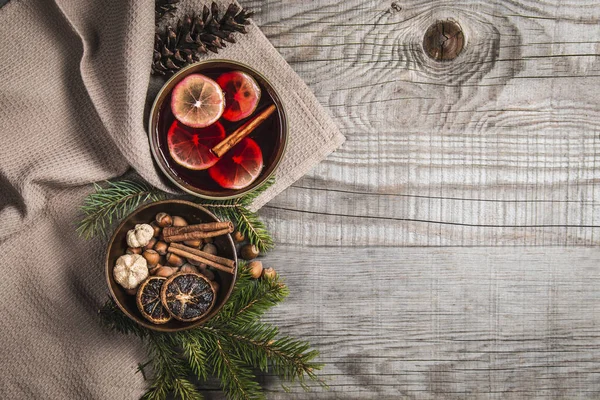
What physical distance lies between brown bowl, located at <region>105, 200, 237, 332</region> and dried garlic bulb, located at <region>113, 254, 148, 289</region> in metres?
0.02

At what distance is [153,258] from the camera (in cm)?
102

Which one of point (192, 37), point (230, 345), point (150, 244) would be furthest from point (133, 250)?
point (192, 37)

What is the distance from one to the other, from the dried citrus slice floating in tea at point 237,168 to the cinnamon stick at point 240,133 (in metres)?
0.01

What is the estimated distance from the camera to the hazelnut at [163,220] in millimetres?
1024

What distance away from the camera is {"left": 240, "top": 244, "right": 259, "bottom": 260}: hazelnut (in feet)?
3.60

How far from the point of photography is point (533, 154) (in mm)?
1144

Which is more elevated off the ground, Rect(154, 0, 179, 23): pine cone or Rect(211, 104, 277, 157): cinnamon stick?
Rect(154, 0, 179, 23): pine cone

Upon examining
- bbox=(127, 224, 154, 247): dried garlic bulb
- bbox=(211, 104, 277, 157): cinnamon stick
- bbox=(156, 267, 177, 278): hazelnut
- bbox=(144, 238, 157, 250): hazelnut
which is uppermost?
bbox=(211, 104, 277, 157): cinnamon stick

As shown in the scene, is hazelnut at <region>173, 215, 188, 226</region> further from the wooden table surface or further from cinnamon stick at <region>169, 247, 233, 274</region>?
the wooden table surface

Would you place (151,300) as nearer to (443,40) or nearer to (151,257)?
(151,257)

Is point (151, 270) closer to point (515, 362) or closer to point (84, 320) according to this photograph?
point (84, 320)

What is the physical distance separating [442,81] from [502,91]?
0.12 metres

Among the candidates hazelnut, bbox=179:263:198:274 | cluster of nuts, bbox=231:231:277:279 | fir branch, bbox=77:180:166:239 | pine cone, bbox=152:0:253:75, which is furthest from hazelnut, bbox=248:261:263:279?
pine cone, bbox=152:0:253:75

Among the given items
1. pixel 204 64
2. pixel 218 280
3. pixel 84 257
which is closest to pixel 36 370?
pixel 84 257
